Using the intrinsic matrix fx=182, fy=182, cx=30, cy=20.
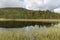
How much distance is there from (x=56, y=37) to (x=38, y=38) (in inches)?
25.6

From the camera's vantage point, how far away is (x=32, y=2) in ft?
45.0

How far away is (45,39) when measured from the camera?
20.6 ft

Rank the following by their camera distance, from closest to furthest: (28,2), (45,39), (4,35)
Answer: (45,39)
(4,35)
(28,2)

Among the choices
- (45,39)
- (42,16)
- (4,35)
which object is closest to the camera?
(45,39)

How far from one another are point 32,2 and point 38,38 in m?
7.63

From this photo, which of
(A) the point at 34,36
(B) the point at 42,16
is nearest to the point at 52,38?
(A) the point at 34,36

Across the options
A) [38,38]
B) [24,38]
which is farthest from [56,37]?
[24,38]

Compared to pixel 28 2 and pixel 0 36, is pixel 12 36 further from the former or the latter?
pixel 28 2

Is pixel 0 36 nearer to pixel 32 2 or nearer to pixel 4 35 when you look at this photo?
pixel 4 35

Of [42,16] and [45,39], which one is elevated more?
[45,39]

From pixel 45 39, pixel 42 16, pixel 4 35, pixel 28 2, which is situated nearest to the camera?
pixel 45 39

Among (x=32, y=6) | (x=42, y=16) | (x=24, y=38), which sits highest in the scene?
(x=24, y=38)

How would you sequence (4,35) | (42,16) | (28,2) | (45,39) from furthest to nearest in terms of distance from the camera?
(42,16) < (28,2) < (4,35) < (45,39)

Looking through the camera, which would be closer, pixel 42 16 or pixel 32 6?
pixel 32 6
